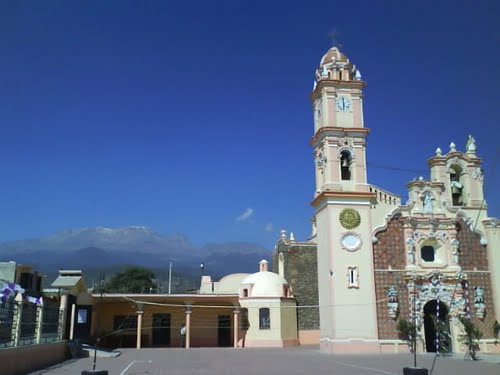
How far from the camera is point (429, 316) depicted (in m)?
26.8

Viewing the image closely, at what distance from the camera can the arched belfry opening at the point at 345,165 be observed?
91.4 feet

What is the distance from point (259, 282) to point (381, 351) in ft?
34.5

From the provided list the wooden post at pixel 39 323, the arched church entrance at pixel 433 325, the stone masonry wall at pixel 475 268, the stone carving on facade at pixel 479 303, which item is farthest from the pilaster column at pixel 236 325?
the wooden post at pixel 39 323

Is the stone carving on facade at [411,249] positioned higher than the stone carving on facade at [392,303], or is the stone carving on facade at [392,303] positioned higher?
the stone carving on facade at [411,249]

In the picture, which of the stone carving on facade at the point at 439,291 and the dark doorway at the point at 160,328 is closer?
the stone carving on facade at the point at 439,291

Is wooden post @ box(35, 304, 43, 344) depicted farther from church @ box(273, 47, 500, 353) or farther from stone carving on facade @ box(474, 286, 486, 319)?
stone carving on facade @ box(474, 286, 486, 319)

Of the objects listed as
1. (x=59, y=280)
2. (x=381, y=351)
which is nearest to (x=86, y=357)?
(x=59, y=280)

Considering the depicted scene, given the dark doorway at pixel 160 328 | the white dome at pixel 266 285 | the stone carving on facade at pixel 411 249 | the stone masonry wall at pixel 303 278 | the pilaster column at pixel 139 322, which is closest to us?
the stone carving on facade at pixel 411 249

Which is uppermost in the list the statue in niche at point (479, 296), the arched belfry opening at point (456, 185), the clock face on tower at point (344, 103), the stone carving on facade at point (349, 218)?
Answer: the clock face on tower at point (344, 103)

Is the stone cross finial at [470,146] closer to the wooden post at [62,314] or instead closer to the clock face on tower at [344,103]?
the clock face on tower at [344,103]

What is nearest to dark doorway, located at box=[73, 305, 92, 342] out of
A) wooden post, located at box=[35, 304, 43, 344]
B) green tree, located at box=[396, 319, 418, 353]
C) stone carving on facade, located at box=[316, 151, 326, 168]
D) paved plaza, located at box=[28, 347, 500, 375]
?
paved plaza, located at box=[28, 347, 500, 375]

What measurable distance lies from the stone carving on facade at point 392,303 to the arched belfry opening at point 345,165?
6274 millimetres

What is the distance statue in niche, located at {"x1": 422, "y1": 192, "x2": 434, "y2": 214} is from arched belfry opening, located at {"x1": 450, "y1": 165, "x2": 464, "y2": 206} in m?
1.73

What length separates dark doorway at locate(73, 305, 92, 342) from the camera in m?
24.6
